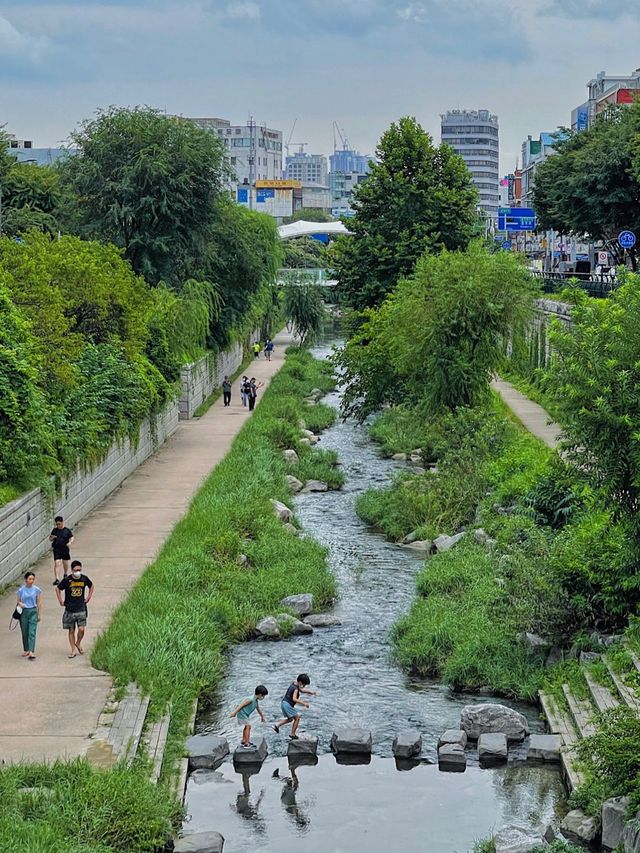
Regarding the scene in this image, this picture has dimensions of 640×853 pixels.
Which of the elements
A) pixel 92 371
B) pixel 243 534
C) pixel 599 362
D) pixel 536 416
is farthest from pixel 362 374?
pixel 599 362

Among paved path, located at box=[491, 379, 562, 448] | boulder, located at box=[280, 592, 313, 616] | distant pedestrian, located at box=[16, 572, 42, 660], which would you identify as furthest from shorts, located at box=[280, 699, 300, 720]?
paved path, located at box=[491, 379, 562, 448]

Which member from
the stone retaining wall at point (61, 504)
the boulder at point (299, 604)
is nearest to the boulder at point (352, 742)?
the boulder at point (299, 604)

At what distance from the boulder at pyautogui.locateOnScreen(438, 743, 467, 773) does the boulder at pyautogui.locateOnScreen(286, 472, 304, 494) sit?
18075 millimetres

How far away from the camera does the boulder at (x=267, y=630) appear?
20922mm

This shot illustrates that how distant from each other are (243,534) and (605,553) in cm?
976

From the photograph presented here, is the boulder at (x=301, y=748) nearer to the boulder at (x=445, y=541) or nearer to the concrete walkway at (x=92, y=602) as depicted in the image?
the concrete walkway at (x=92, y=602)

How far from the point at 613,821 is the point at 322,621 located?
908 cm

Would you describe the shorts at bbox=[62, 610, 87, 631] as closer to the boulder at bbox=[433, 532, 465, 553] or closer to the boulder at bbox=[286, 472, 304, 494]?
the boulder at bbox=[433, 532, 465, 553]

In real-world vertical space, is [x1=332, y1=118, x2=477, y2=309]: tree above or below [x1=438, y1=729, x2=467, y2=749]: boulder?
above

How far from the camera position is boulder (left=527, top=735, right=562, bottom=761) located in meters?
15.7

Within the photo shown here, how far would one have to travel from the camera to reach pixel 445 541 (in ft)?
88.5

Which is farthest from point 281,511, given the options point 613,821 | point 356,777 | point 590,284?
point 590,284

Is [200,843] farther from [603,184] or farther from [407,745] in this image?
[603,184]

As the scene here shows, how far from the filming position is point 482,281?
36344 mm
